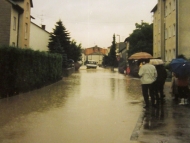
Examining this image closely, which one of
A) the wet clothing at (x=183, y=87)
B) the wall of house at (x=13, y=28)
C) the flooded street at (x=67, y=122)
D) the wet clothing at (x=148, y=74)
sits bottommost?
the flooded street at (x=67, y=122)

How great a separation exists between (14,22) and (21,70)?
70.1 ft

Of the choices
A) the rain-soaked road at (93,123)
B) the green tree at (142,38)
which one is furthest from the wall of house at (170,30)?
the rain-soaked road at (93,123)

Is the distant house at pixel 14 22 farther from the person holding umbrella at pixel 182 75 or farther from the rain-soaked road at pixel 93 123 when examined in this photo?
the person holding umbrella at pixel 182 75

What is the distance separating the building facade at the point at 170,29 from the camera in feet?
108

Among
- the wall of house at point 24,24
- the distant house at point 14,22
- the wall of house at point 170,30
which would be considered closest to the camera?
the distant house at point 14,22

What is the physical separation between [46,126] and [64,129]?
0.59 metres

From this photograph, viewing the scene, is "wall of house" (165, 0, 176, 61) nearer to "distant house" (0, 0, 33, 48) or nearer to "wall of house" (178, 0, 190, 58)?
"wall of house" (178, 0, 190, 58)

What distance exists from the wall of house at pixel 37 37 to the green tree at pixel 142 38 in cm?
1704

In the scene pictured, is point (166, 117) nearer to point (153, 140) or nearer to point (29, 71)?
point (153, 140)

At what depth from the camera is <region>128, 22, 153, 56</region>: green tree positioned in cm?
5646

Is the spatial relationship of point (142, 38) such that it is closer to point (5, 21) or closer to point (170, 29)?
point (170, 29)

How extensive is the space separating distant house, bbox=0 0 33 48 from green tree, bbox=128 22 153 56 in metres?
24.3

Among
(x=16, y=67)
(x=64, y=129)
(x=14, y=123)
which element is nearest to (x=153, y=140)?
(x=64, y=129)

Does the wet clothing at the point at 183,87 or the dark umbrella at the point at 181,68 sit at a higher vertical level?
the dark umbrella at the point at 181,68
